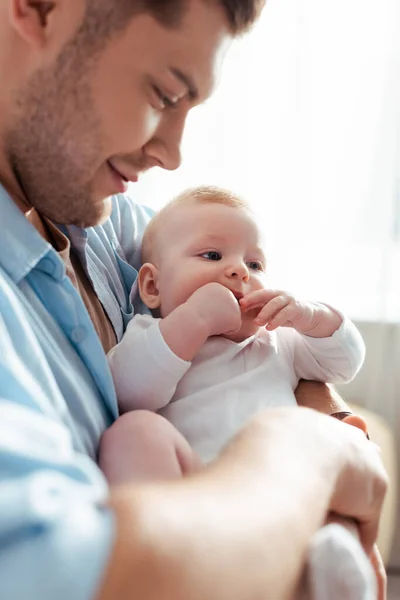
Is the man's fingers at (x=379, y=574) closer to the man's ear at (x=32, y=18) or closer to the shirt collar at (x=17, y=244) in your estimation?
the shirt collar at (x=17, y=244)

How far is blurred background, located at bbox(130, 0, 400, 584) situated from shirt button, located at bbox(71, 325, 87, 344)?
1.38 meters

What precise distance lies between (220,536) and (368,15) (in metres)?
1.92

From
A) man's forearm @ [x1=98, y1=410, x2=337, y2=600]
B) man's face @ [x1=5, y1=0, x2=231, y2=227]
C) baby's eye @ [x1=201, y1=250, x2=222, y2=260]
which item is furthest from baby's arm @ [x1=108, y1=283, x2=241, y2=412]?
man's forearm @ [x1=98, y1=410, x2=337, y2=600]

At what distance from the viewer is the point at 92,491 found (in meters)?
0.55

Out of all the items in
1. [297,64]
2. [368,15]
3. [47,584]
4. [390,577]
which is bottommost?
[390,577]

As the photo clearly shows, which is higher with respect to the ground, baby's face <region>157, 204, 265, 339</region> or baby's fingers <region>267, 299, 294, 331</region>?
baby's face <region>157, 204, 265, 339</region>

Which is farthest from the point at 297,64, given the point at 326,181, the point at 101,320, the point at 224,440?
the point at 224,440

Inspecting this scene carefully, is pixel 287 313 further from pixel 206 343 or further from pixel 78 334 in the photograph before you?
pixel 78 334

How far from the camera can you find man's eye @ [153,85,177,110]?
2.91ft

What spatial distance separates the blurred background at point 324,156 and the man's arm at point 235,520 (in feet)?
4.99

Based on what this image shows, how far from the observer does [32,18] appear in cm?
85

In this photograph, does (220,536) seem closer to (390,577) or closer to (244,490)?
(244,490)

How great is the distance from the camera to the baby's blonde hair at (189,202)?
123cm

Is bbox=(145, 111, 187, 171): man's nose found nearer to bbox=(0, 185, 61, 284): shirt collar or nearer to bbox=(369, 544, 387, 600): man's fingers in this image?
bbox=(0, 185, 61, 284): shirt collar
